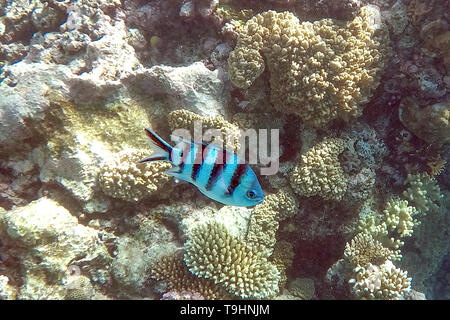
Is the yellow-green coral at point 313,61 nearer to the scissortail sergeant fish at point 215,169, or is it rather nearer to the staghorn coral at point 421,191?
the staghorn coral at point 421,191

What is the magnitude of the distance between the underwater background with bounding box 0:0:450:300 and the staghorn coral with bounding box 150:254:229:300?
0.02 m

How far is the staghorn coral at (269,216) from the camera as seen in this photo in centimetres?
407

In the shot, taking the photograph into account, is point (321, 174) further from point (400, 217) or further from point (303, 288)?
point (303, 288)

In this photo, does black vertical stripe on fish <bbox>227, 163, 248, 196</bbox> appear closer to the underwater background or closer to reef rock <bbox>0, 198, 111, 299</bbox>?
the underwater background

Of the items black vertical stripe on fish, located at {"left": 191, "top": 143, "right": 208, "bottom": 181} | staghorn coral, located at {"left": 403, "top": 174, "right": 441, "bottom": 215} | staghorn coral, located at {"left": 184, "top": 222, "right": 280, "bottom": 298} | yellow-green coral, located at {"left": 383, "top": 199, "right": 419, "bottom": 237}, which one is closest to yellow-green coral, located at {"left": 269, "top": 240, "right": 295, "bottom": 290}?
staghorn coral, located at {"left": 184, "top": 222, "right": 280, "bottom": 298}

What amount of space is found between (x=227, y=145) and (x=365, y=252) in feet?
8.49

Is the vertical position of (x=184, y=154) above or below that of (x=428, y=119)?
below

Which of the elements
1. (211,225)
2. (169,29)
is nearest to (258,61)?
(169,29)

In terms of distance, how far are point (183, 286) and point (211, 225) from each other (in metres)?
0.87

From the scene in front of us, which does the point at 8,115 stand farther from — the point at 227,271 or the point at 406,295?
the point at 406,295

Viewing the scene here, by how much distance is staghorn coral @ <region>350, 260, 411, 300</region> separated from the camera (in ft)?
12.7

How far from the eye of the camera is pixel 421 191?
4.72m

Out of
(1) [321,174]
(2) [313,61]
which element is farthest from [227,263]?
(2) [313,61]

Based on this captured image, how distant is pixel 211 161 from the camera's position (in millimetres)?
1945
